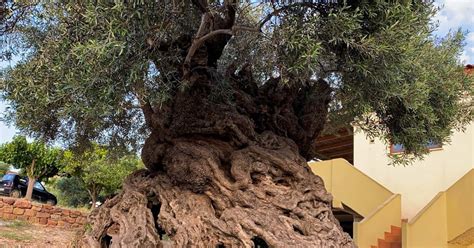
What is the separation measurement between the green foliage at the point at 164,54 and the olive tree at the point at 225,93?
2 cm

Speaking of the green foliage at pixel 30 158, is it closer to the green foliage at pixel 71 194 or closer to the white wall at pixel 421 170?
the white wall at pixel 421 170

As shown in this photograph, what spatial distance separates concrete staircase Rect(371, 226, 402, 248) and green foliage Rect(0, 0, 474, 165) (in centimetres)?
568

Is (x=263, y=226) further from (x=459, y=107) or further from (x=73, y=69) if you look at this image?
(x=459, y=107)

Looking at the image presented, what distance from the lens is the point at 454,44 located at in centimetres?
714

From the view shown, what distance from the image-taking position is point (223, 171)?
5477 millimetres

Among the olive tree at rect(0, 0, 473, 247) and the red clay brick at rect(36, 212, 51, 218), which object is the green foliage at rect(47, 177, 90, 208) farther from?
the olive tree at rect(0, 0, 473, 247)

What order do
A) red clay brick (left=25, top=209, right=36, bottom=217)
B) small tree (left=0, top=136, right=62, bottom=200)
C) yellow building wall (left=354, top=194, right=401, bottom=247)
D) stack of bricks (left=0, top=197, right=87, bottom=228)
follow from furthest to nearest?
small tree (left=0, top=136, right=62, bottom=200) → red clay brick (left=25, top=209, right=36, bottom=217) → stack of bricks (left=0, top=197, right=87, bottom=228) → yellow building wall (left=354, top=194, right=401, bottom=247)

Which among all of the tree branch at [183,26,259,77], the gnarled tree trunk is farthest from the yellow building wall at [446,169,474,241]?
the tree branch at [183,26,259,77]

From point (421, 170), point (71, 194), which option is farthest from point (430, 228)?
point (71, 194)

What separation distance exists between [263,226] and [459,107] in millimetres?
3782

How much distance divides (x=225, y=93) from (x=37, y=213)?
9.65 metres

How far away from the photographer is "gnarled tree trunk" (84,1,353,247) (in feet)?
16.4

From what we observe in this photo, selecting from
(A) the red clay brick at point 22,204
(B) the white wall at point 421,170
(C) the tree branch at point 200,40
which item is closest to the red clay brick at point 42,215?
(A) the red clay brick at point 22,204

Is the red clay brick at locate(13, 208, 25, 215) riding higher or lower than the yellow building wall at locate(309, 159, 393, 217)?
lower
